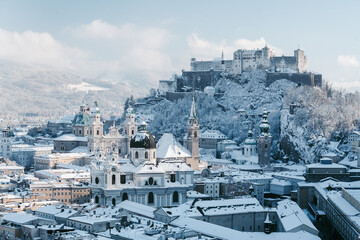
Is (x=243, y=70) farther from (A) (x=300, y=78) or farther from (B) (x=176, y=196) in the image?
(B) (x=176, y=196)

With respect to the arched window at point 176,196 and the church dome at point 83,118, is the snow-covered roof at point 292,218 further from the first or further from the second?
the church dome at point 83,118

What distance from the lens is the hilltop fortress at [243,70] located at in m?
94.3

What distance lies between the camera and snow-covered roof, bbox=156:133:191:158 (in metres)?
66.7

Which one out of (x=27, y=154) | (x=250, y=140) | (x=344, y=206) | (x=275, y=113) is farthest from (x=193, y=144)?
(x=27, y=154)

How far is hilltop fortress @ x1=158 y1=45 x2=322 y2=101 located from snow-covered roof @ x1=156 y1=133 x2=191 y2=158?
30.6 m

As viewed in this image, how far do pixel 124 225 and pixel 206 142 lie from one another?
46306 mm

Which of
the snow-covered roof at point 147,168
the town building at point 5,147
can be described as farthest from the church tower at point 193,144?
the town building at point 5,147

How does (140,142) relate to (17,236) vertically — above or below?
above

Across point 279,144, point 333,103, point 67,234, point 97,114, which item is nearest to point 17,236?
point 67,234

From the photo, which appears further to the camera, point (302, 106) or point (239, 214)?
point (302, 106)

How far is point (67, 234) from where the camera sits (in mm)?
41688

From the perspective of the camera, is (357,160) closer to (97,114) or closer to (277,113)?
(277,113)

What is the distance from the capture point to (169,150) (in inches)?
2648

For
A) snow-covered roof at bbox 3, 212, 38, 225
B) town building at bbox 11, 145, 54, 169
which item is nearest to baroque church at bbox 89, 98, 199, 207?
snow-covered roof at bbox 3, 212, 38, 225
